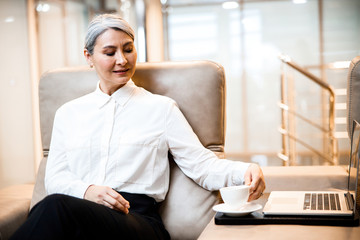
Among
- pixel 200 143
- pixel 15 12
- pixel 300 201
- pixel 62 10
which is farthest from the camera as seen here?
pixel 62 10

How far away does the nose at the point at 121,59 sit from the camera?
1604mm

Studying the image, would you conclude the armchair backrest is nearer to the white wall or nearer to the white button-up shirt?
the white button-up shirt

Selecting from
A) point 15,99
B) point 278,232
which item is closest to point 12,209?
point 278,232

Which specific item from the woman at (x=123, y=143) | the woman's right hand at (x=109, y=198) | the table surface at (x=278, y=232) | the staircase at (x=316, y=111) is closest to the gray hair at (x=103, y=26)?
the woman at (x=123, y=143)

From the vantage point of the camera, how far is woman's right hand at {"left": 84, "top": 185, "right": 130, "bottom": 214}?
4.54ft

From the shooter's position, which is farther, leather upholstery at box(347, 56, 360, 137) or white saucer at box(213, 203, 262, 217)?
leather upholstery at box(347, 56, 360, 137)

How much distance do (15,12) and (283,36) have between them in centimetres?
297

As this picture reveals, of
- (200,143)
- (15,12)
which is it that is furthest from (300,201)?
(15,12)

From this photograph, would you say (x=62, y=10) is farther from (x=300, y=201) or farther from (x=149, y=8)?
(x=300, y=201)

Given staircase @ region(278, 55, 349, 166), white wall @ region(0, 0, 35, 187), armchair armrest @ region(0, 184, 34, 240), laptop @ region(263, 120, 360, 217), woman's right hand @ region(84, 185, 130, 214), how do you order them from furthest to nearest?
1. staircase @ region(278, 55, 349, 166)
2. white wall @ region(0, 0, 35, 187)
3. armchair armrest @ region(0, 184, 34, 240)
4. woman's right hand @ region(84, 185, 130, 214)
5. laptop @ region(263, 120, 360, 217)

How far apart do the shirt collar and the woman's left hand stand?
0.54 m

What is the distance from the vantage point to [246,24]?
17.9 feet

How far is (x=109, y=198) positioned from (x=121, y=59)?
1.65 ft

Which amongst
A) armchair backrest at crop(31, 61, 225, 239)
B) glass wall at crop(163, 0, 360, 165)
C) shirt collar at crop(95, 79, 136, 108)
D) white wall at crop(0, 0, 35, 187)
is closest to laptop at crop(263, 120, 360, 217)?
armchair backrest at crop(31, 61, 225, 239)
